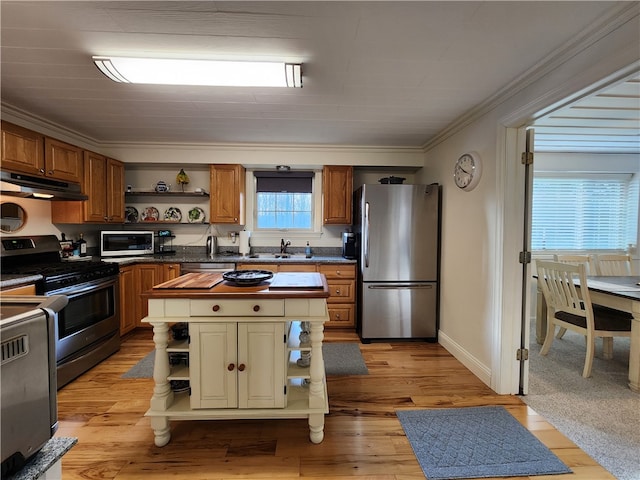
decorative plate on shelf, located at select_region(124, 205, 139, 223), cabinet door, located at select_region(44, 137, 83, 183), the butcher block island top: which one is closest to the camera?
the butcher block island top

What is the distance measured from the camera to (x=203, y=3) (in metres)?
1.36

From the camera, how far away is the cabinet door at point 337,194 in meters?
3.80

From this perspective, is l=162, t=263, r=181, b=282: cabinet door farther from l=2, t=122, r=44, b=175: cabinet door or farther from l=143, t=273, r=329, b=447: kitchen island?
l=143, t=273, r=329, b=447: kitchen island

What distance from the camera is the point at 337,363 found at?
9.03 feet

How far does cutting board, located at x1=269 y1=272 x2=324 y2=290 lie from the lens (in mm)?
1791

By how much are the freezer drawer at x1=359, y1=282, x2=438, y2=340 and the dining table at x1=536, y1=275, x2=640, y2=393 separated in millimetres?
1238

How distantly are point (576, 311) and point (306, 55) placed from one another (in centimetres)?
312

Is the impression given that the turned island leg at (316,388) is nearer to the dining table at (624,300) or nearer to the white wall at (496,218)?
the white wall at (496,218)

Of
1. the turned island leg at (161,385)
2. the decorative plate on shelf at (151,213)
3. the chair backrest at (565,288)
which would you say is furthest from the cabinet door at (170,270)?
the chair backrest at (565,288)

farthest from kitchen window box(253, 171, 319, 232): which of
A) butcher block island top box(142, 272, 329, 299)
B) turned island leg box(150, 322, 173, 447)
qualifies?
turned island leg box(150, 322, 173, 447)

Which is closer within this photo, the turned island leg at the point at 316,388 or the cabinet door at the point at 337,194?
the turned island leg at the point at 316,388

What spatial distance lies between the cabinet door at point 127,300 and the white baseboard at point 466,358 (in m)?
3.56

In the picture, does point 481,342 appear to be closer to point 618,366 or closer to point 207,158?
point 618,366

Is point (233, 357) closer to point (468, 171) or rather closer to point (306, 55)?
point (306, 55)
